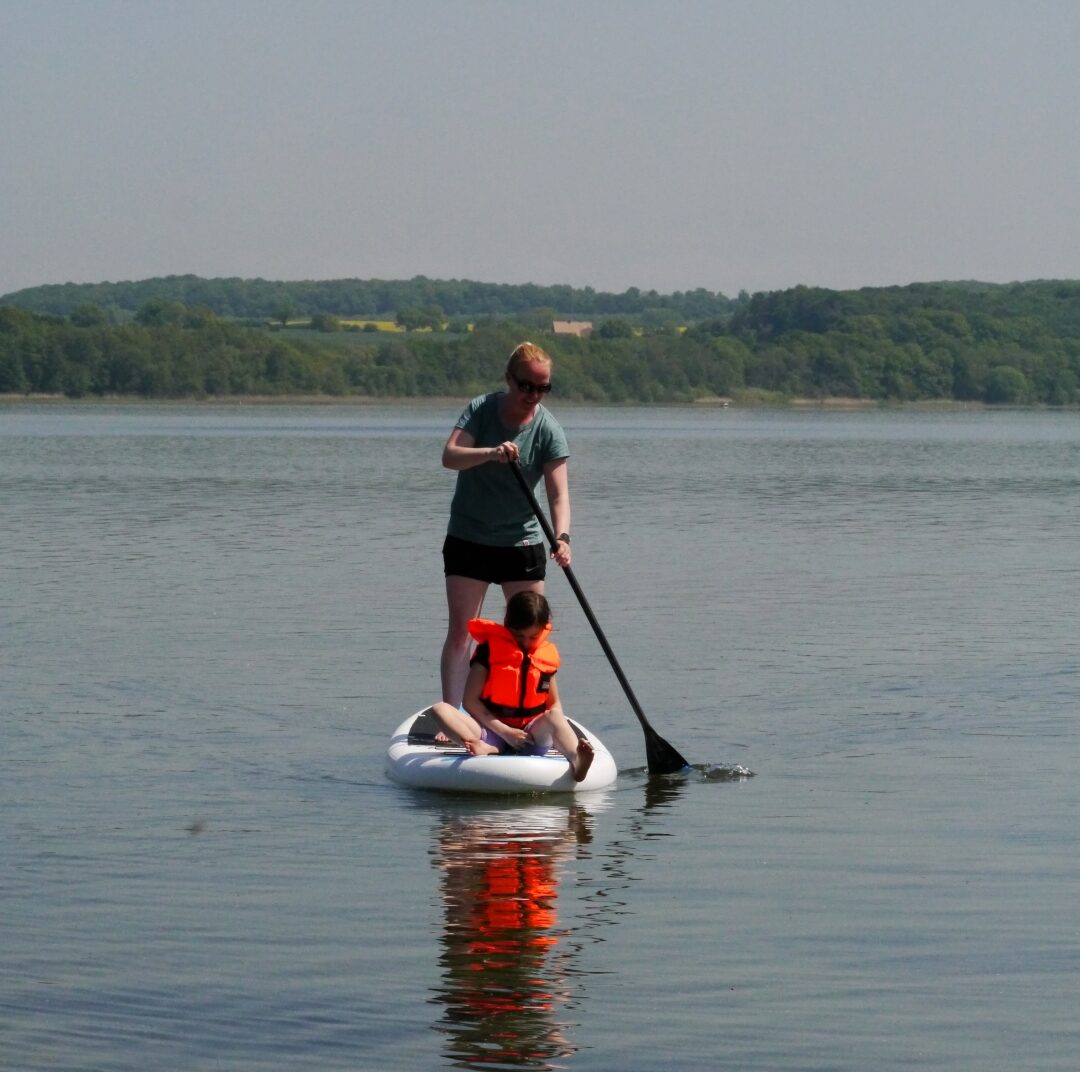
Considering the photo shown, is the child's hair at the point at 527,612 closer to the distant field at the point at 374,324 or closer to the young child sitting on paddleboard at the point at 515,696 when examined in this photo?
the young child sitting on paddleboard at the point at 515,696

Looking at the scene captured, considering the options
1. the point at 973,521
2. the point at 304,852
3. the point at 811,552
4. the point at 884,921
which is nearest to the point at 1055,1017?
the point at 884,921

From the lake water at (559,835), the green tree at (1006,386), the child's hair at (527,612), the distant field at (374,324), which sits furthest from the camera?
the distant field at (374,324)

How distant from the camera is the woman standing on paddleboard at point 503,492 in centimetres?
845

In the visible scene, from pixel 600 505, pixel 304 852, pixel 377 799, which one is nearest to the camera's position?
pixel 304 852

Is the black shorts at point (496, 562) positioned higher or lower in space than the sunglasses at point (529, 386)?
lower

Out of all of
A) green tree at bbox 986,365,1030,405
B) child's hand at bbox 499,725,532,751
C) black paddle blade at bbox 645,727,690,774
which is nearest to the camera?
child's hand at bbox 499,725,532,751

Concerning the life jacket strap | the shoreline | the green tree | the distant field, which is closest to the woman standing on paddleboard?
the life jacket strap

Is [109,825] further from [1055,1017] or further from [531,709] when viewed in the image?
[1055,1017]

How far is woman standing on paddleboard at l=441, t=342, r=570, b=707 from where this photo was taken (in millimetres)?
8453

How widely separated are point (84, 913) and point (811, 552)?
15.4 metres

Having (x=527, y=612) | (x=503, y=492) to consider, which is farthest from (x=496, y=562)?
(x=527, y=612)

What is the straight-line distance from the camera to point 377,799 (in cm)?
843

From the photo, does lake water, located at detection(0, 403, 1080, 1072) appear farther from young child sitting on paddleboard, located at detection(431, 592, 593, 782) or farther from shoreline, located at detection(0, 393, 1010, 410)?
shoreline, located at detection(0, 393, 1010, 410)

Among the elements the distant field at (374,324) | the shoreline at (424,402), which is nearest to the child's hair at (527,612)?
the shoreline at (424,402)
